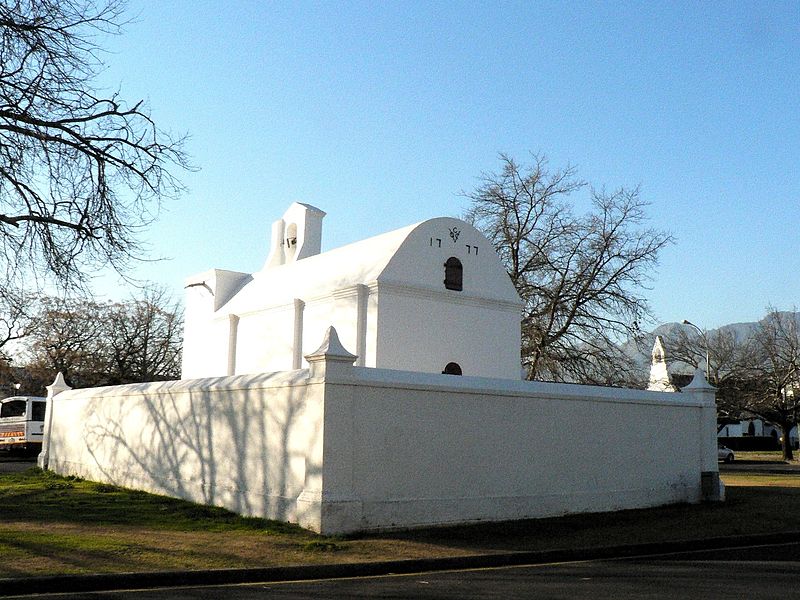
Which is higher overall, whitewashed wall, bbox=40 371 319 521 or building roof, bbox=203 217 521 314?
building roof, bbox=203 217 521 314

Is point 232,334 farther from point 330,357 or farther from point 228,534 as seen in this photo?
point 330,357

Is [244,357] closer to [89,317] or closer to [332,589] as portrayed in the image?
[332,589]

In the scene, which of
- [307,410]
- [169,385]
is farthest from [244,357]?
[307,410]

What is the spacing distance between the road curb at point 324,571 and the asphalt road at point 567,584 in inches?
13.8

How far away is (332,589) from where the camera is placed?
9234 mm

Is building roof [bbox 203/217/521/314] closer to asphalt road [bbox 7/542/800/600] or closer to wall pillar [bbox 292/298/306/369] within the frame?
wall pillar [bbox 292/298/306/369]

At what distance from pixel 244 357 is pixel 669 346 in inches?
1882

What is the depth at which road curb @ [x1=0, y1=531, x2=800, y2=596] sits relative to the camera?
8.95 meters

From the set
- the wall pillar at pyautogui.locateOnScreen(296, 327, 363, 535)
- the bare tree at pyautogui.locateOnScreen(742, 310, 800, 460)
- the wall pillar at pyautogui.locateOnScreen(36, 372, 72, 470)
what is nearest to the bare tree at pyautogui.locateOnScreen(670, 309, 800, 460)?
the bare tree at pyautogui.locateOnScreen(742, 310, 800, 460)

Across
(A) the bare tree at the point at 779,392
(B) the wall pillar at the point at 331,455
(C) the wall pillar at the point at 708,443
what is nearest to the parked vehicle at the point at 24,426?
(B) the wall pillar at the point at 331,455

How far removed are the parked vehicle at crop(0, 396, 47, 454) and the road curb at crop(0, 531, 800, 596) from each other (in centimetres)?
2320

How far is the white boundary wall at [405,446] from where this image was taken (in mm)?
12680

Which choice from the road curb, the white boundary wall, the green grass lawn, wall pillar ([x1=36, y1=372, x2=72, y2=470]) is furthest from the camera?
wall pillar ([x1=36, y1=372, x2=72, y2=470])

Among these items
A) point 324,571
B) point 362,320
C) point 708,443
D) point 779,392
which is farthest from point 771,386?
point 324,571
